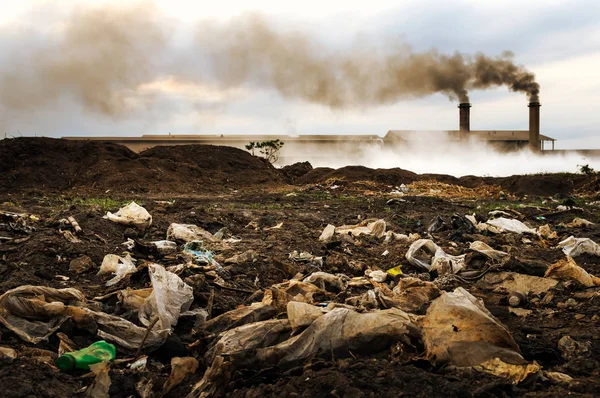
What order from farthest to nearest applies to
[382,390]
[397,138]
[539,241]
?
[397,138]
[539,241]
[382,390]

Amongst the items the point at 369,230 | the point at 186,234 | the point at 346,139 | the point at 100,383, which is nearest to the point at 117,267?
the point at 186,234

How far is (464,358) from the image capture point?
2.64 m

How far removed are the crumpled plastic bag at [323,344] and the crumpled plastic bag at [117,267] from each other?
2195mm

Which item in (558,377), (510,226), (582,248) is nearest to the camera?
(558,377)

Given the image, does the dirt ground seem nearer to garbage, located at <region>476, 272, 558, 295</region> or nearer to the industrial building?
garbage, located at <region>476, 272, 558, 295</region>

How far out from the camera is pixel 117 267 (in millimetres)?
4824

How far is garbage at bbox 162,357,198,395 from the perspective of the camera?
2750 millimetres

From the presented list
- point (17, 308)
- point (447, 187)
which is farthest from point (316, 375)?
point (447, 187)

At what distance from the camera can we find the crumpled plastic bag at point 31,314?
128 inches

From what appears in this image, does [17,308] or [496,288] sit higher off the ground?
[17,308]

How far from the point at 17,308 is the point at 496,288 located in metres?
3.70

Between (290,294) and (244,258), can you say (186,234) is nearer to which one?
(244,258)

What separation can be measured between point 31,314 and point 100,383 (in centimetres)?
96

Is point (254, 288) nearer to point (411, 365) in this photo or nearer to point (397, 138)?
point (411, 365)
